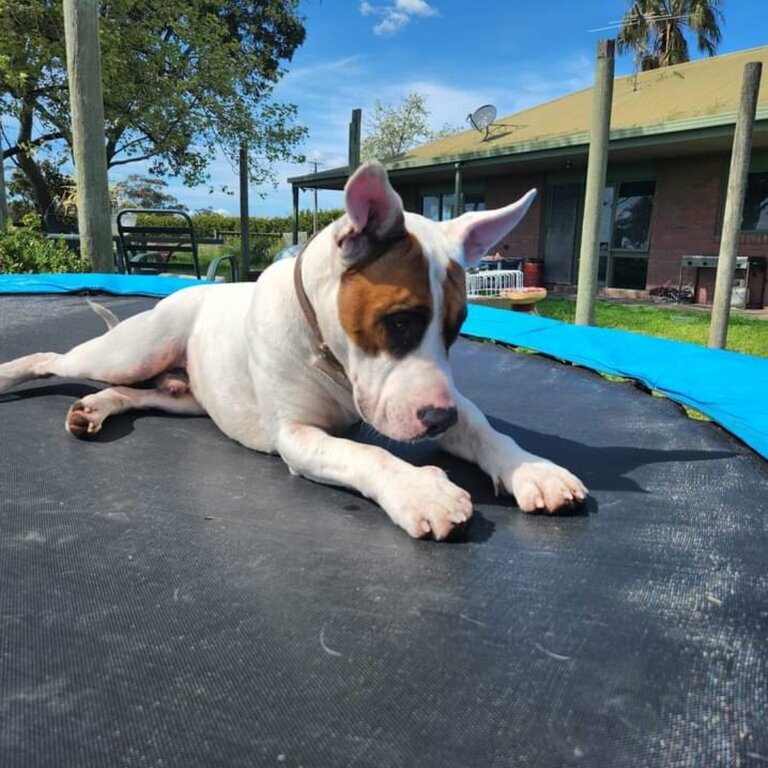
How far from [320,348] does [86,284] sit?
11.0 feet

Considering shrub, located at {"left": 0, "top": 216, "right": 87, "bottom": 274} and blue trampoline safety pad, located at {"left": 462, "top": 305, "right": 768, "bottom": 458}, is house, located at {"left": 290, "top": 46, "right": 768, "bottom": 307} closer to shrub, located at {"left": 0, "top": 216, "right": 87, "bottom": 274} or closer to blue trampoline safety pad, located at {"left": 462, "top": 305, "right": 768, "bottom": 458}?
blue trampoline safety pad, located at {"left": 462, "top": 305, "right": 768, "bottom": 458}

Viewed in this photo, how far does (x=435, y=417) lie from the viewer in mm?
1087

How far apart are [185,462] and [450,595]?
2.73 feet

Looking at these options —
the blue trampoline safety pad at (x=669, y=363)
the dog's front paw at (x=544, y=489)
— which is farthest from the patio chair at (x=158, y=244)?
the dog's front paw at (x=544, y=489)

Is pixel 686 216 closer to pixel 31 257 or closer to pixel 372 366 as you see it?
pixel 31 257

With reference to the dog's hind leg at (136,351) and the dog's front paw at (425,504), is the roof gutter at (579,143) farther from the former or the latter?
the dog's front paw at (425,504)

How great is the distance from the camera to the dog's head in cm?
112

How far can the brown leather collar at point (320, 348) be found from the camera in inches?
53.4

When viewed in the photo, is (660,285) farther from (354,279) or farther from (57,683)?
(57,683)

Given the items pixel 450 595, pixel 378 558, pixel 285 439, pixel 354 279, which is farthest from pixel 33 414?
pixel 450 595

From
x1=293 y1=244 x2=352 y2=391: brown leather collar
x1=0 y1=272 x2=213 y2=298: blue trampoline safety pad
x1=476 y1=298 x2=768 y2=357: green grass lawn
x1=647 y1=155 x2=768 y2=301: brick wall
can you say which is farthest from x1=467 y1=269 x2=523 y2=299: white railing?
x1=293 y1=244 x2=352 y2=391: brown leather collar

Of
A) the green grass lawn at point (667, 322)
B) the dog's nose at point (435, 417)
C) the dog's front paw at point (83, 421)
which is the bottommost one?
the green grass lawn at point (667, 322)

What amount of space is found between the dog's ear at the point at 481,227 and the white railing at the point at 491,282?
14.8 ft

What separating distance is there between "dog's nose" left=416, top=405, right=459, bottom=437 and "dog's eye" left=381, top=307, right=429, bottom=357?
12cm
